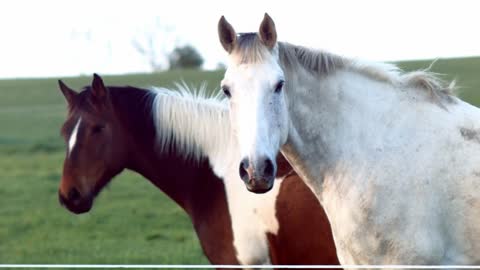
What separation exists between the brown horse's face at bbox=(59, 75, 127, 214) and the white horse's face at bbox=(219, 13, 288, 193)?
161 centimetres

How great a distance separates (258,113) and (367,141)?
0.67 m

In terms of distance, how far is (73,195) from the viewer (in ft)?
17.0

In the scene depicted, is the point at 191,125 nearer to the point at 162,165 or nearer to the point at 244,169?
the point at 162,165

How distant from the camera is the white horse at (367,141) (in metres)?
3.82

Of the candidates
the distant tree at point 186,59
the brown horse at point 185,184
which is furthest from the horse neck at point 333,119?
the distant tree at point 186,59

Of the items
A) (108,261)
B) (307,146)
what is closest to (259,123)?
(307,146)

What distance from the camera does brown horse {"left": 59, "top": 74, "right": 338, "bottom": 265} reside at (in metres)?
4.96

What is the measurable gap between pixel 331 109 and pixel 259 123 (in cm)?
60

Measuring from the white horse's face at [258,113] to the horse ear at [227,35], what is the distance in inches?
2.1

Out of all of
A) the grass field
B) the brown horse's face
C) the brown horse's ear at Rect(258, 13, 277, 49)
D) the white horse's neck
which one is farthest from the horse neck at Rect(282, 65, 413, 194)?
the brown horse's face

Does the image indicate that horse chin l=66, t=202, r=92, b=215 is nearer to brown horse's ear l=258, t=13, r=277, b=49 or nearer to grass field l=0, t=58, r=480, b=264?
brown horse's ear l=258, t=13, r=277, b=49

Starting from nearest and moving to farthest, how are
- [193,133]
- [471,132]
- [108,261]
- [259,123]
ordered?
[259,123] < [471,132] < [193,133] < [108,261]

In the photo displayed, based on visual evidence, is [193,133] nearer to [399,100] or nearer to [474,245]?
[399,100]

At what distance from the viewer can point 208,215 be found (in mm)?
5203
